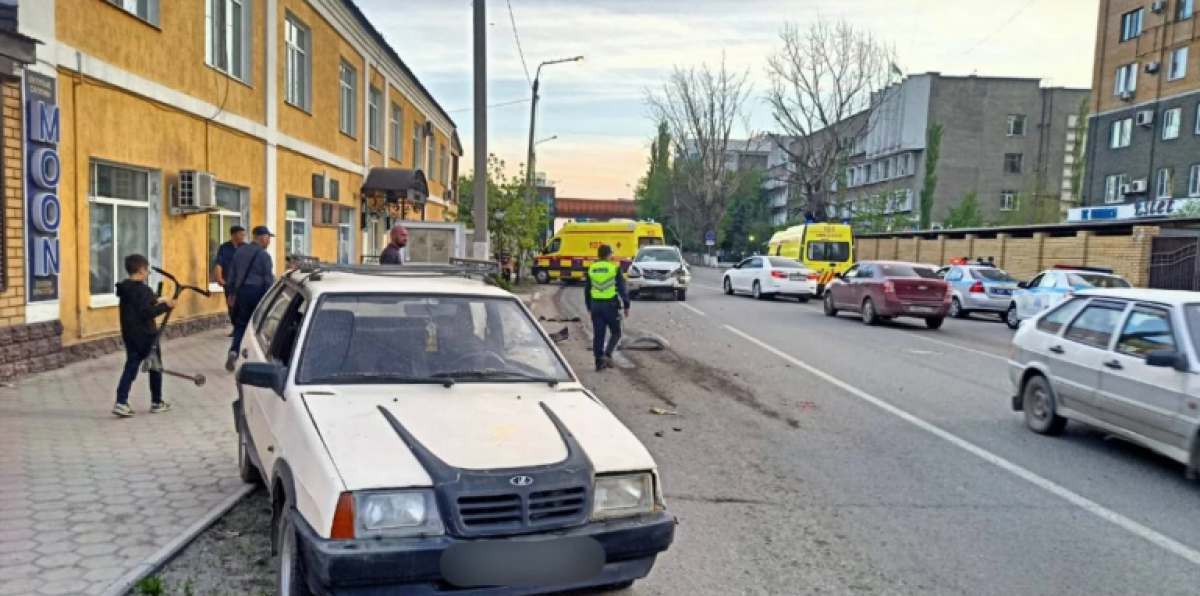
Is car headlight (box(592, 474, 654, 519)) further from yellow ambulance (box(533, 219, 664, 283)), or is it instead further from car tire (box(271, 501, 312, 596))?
yellow ambulance (box(533, 219, 664, 283))

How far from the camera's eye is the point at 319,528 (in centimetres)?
317

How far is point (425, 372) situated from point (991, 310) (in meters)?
Result: 21.5

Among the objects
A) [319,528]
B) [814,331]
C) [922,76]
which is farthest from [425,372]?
[922,76]

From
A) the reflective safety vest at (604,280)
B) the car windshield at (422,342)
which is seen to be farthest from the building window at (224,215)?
the car windshield at (422,342)

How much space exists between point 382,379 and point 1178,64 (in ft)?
151

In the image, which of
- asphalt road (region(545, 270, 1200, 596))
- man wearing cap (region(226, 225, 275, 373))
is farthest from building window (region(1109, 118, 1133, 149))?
man wearing cap (region(226, 225, 275, 373))

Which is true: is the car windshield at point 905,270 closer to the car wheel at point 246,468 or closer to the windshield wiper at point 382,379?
the car wheel at point 246,468

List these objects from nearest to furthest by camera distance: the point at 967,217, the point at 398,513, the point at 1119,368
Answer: the point at 398,513 < the point at 1119,368 < the point at 967,217

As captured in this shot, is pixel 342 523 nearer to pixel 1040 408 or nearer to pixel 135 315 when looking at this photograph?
pixel 135 315

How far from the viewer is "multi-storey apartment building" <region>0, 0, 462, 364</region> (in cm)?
902

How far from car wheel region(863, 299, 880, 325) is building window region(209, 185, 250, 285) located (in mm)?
13657

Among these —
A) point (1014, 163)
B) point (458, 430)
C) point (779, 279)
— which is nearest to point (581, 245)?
point (779, 279)

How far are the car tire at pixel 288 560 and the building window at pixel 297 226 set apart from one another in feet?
47.8

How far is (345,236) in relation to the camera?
23.0 meters
